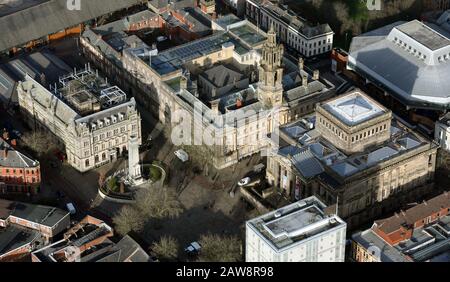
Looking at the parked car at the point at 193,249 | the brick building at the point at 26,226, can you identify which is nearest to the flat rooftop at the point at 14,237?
the brick building at the point at 26,226

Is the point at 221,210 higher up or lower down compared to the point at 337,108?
lower down

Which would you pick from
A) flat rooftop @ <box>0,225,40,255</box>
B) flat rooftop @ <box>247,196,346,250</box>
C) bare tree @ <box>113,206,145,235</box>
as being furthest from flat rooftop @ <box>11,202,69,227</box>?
flat rooftop @ <box>247,196,346,250</box>

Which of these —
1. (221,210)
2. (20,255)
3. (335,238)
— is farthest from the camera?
(221,210)

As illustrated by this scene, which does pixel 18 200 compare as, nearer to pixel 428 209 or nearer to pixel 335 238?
pixel 335 238

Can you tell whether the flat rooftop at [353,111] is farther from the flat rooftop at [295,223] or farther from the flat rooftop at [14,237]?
the flat rooftop at [14,237]

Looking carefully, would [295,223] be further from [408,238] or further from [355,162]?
[355,162]

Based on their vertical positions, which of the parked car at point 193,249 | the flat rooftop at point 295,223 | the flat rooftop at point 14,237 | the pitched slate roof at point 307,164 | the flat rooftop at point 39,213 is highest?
the flat rooftop at point 295,223

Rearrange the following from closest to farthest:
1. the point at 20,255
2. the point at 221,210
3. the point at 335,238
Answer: the point at 335,238, the point at 20,255, the point at 221,210

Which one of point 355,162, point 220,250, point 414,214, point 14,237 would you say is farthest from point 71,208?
point 414,214

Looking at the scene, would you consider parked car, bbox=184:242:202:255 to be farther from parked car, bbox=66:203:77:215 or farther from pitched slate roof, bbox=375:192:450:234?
pitched slate roof, bbox=375:192:450:234

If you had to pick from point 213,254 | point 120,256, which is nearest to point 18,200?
point 120,256
